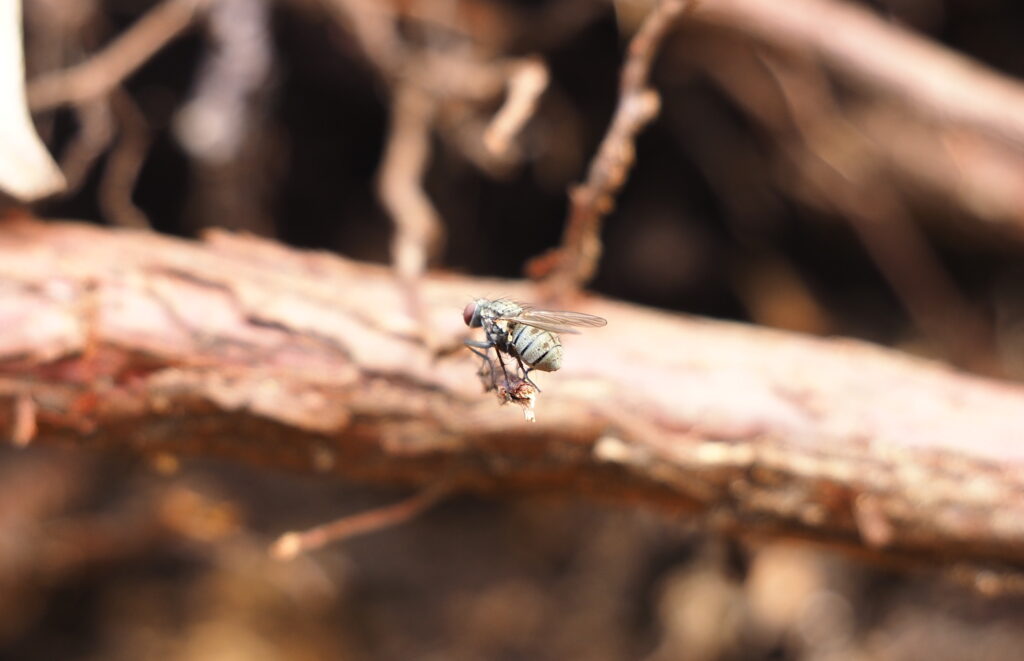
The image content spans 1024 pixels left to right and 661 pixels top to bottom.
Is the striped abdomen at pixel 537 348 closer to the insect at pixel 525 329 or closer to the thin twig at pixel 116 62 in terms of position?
the insect at pixel 525 329

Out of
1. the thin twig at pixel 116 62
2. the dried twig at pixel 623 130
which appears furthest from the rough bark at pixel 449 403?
the thin twig at pixel 116 62

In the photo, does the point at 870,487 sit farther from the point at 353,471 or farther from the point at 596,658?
the point at 596,658

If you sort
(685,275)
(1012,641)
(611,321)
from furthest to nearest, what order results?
(685,275) → (1012,641) → (611,321)

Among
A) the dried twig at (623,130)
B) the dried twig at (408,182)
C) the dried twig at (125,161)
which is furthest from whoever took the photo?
the dried twig at (125,161)

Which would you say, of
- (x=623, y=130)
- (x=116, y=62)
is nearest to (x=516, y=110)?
(x=623, y=130)

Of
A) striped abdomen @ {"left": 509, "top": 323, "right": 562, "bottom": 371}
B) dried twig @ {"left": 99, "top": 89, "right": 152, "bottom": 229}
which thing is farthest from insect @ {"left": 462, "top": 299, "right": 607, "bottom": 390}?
dried twig @ {"left": 99, "top": 89, "right": 152, "bottom": 229}

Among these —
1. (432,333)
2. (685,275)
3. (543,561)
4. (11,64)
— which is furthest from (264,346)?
(685,275)
